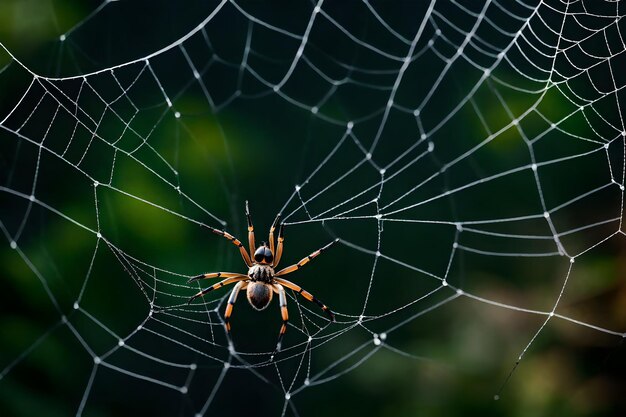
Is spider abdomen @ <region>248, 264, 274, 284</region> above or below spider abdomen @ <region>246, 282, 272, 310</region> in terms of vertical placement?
above

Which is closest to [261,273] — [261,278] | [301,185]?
[261,278]

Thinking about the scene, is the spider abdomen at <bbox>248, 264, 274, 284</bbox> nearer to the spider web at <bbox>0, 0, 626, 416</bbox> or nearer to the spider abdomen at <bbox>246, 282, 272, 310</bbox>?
the spider abdomen at <bbox>246, 282, 272, 310</bbox>

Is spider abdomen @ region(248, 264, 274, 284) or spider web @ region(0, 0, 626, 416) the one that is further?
spider web @ region(0, 0, 626, 416)

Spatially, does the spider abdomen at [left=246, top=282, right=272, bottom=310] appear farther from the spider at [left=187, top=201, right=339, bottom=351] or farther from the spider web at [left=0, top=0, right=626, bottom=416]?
the spider web at [left=0, top=0, right=626, bottom=416]

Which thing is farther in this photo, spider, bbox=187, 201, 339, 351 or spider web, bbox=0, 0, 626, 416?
spider web, bbox=0, 0, 626, 416

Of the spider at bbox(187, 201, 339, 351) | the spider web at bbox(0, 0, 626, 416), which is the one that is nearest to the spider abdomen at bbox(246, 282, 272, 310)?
the spider at bbox(187, 201, 339, 351)

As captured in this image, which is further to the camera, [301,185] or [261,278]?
[301,185]

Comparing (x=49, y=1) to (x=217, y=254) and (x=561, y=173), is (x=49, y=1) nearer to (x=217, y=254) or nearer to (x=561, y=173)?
(x=217, y=254)

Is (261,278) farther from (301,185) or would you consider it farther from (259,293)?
(301,185)

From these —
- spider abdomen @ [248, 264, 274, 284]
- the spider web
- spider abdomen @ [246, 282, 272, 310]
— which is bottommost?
spider abdomen @ [246, 282, 272, 310]

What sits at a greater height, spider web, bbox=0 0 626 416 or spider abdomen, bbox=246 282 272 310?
spider web, bbox=0 0 626 416
